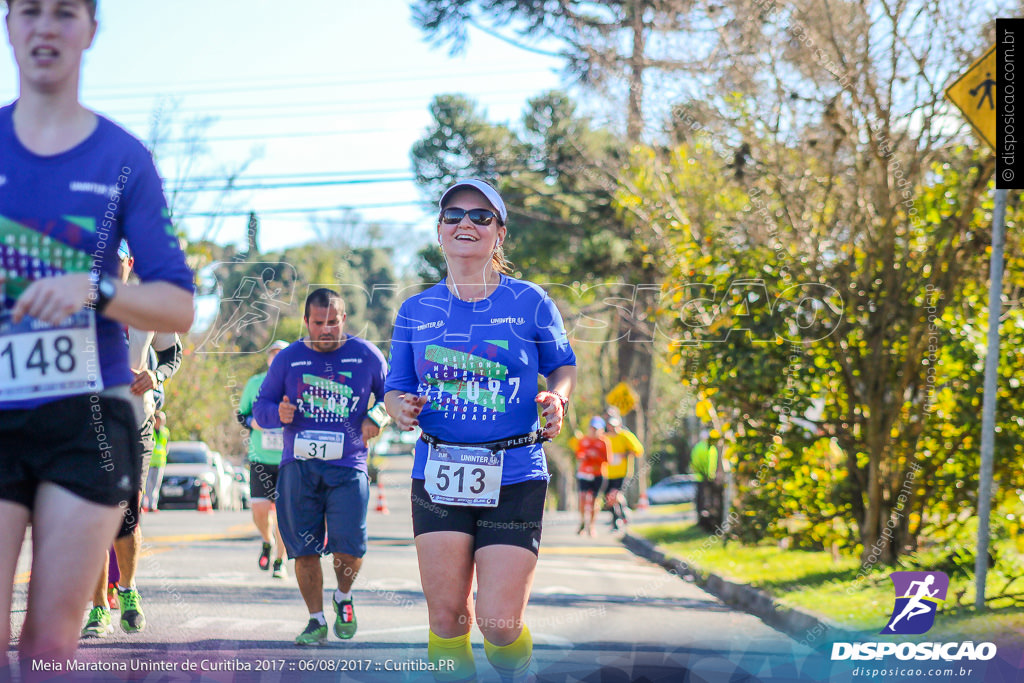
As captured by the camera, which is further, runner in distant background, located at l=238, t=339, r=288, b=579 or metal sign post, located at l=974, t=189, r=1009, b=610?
runner in distant background, located at l=238, t=339, r=288, b=579

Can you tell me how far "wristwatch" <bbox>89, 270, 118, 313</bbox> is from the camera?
8.57 feet

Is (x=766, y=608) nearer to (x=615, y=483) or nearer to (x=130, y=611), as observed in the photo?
(x=130, y=611)

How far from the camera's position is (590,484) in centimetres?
1759

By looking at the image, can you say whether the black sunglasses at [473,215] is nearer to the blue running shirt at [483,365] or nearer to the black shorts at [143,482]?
the blue running shirt at [483,365]

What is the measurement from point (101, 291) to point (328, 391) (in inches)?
157

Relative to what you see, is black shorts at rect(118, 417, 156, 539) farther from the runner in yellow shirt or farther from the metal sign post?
the runner in yellow shirt

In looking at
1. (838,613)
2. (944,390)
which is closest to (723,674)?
(838,613)

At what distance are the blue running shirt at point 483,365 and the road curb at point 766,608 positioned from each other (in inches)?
140

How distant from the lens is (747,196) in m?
10.5

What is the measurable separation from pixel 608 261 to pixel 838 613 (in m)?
17.5

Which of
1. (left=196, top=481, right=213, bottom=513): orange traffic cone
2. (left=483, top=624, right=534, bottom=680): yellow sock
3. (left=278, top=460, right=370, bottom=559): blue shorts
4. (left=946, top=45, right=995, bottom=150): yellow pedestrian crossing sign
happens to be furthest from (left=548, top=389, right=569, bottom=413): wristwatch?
(left=196, top=481, right=213, bottom=513): orange traffic cone

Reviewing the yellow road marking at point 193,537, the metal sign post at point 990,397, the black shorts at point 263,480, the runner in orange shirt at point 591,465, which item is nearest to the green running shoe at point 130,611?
the black shorts at point 263,480

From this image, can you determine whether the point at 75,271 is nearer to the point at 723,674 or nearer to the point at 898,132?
the point at 723,674

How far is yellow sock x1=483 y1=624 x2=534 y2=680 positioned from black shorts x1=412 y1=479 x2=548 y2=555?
317 mm
